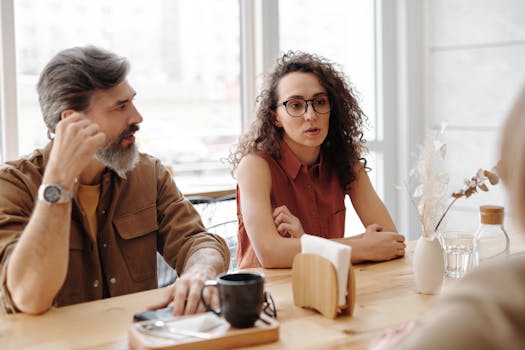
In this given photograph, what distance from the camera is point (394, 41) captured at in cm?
428

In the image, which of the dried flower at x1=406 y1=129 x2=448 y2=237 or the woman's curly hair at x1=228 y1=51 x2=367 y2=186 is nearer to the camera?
the dried flower at x1=406 y1=129 x2=448 y2=237

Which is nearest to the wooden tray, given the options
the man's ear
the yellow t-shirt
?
the yellow t-shirt

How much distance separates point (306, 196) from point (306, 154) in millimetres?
162

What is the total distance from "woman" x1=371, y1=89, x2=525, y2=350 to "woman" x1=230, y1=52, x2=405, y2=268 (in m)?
1.53

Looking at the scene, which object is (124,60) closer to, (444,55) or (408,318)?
(408,318)

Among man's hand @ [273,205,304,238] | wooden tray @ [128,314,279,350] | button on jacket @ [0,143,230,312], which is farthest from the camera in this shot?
man's hand @ [273,205,304,238]

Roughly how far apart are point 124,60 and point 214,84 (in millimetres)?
1642

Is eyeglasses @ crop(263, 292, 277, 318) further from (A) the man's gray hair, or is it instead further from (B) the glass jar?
(A) the man's gray hair

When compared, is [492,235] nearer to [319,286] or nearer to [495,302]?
[319,286]

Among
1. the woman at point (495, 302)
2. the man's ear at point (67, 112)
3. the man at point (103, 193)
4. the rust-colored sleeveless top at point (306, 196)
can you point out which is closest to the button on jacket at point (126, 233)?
the man at point (103, 193)

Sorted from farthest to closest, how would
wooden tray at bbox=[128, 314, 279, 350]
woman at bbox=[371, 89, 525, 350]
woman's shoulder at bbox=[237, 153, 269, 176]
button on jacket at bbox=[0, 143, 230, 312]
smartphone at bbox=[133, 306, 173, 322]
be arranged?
woman's shoulder at bbox=[237, 153, 269, 176], button on jacket at bbox=[0, 143, 230, 312], smartphone at bbox=[133, 306, 173, 322], wooden tray at bbox=[128, 314, 279, 350], woman at bbox=[371, 89, 525, 350]

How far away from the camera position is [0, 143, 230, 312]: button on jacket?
74.9 inches

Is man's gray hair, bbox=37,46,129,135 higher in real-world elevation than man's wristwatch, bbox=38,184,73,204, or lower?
higher

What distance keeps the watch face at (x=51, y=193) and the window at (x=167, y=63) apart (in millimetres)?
1426
